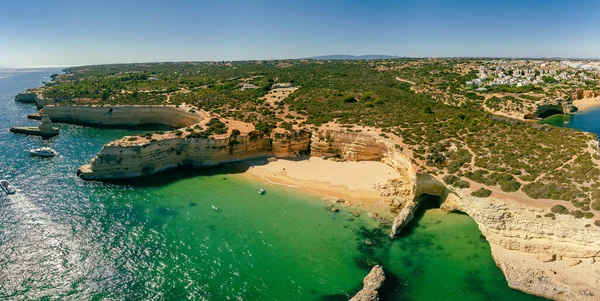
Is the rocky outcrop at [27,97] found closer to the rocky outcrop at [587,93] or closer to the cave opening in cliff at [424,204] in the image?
the cave opening in cliff at [424,204]

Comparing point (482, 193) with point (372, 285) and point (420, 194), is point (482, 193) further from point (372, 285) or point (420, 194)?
point (372, 285)

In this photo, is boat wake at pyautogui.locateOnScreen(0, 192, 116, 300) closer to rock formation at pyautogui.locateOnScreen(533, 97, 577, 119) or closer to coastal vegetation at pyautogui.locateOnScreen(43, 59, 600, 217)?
coastal vegetation at pyautogui.locateOnScreen(43, 59, 600, 217)

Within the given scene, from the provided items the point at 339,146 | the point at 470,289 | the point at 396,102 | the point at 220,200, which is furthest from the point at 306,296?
the point at 396,102

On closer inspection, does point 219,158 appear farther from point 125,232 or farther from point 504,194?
point 504,194

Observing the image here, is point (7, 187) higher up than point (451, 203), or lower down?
higher up

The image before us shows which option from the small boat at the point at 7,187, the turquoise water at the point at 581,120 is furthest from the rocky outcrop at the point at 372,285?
the turquoise water at the point at 581,120

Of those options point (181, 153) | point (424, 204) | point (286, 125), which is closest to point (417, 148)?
point (424, 204)
